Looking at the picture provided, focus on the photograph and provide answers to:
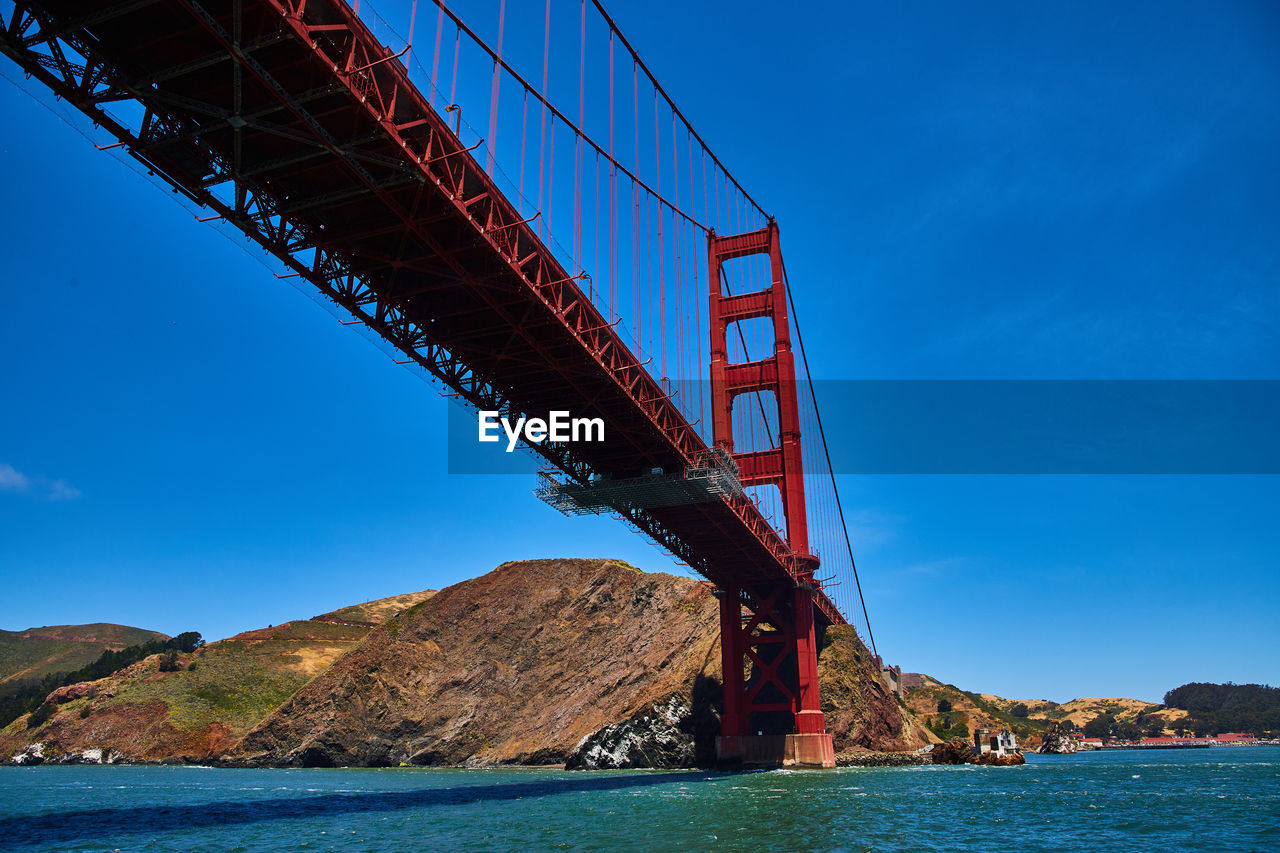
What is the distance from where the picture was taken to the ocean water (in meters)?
17.2

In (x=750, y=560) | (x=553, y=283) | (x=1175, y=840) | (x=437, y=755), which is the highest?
(x=553, y=283)

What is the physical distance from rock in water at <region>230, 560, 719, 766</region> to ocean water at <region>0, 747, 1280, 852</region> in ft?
89.5

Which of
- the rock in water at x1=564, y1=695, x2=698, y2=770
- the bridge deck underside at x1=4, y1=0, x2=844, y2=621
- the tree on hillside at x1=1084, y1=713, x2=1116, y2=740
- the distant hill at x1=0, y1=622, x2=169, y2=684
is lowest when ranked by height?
the tree on hillside at x1=1084, y1=713, x2=1116, y2=740

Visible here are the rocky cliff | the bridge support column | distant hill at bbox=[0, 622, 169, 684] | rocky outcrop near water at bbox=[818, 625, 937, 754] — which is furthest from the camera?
distant hill at bbox=[0, 622, 169, 684]

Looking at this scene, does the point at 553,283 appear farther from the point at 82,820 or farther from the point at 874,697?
the point at 874,697

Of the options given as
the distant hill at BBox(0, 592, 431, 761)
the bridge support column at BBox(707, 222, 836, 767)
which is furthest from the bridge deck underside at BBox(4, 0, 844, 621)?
the distant hill at BBox(0, 592, 431, 761)

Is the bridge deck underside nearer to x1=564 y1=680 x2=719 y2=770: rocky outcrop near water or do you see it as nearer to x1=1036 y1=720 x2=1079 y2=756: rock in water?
x1=564 y1=680 x2=719 y2=770: rocky outcrop near water

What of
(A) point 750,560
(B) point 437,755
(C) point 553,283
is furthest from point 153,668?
(C) point 553,283

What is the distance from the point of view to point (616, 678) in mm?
63469

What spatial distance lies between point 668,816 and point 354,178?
17.0 metres

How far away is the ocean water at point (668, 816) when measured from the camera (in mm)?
17250

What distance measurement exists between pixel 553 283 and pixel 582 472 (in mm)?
13475

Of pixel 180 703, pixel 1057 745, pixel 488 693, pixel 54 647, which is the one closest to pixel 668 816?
pixel 488 693

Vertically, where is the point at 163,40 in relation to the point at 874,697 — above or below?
above
